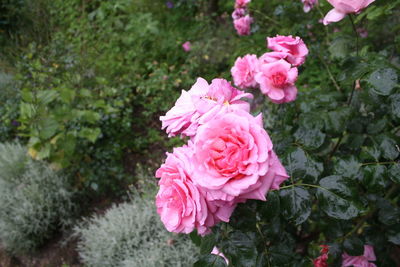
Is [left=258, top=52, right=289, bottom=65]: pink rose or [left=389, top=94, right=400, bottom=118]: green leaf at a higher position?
[left=258, top=52, right=289, bottom=65]: pink rose

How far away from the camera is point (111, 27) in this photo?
4.54 meters

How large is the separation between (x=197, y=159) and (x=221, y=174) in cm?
5

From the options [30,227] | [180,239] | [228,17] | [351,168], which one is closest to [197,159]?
[351,168]

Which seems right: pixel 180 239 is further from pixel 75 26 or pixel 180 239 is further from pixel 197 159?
pixel 75 26

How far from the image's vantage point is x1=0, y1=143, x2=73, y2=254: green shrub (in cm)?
230

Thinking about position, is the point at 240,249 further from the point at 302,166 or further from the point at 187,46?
the point at 187,46

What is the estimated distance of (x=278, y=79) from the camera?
95 centimetres

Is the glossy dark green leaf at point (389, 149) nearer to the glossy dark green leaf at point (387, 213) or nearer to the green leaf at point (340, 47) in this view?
the glossy dark green leaf at point (387, 213)

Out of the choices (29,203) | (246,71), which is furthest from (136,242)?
(246,71)

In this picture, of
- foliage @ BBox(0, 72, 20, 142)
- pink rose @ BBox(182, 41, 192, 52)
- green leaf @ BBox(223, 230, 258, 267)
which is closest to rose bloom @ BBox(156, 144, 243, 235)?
green leaf @ BBox(223, 230, 258, 267)

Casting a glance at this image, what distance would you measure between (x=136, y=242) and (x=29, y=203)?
0.90m

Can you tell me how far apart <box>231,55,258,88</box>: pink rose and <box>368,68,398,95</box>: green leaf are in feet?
1.44

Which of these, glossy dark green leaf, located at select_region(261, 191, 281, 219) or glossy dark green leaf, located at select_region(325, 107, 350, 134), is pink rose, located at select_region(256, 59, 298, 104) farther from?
glossy dark green leaf, located at select_region(261, 191, 281, 219)


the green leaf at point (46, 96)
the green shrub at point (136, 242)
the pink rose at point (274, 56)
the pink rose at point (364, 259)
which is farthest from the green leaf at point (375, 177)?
→ the green leaf at point (46, 96)
